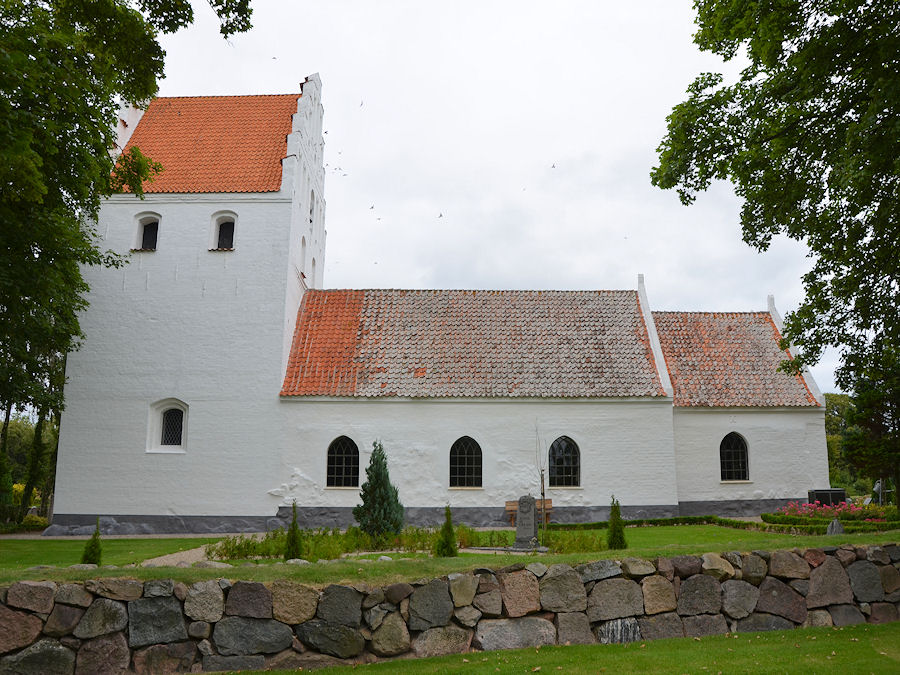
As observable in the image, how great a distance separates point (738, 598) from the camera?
25.0ft

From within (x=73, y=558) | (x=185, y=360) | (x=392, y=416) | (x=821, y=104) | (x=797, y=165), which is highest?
(x=821, y=104)

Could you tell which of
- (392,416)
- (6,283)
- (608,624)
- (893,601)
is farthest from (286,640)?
(392,416)

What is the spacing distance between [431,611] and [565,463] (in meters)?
12.1

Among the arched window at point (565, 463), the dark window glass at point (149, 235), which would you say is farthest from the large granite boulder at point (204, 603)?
the dark window glass at point (149, 235)

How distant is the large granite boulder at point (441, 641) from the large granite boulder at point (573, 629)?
94 cm

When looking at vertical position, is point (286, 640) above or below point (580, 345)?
below

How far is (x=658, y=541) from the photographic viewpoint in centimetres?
1340

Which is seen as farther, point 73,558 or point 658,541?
point 658,541

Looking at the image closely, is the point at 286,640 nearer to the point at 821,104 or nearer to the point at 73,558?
the point at 73,558

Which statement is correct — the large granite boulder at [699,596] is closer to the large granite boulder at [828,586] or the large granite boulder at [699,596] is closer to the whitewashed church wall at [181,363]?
the large granite boulder at [828,586]

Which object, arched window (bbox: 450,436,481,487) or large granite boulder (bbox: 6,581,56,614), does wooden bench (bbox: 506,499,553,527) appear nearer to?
arched window (bbox: 450,436,481,487)

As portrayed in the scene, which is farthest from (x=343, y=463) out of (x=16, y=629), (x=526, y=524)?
(x=16, y=629)

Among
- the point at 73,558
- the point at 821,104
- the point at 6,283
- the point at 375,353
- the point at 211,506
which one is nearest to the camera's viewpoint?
the point at 821,104

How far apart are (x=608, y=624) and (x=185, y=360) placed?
47.8 ft
